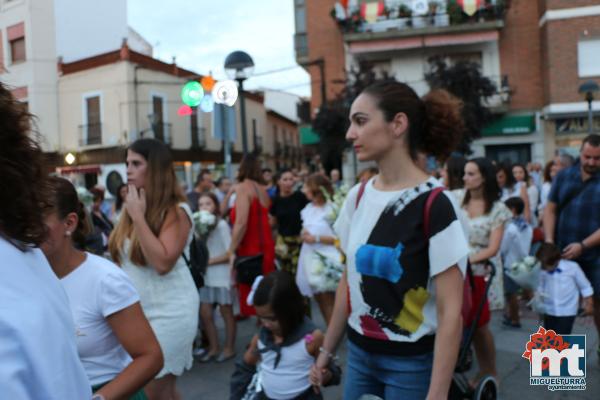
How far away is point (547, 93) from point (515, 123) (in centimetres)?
156

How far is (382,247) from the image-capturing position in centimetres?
202

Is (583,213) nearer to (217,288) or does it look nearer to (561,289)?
(561,289)

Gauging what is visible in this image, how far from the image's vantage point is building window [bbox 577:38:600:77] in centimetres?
1942

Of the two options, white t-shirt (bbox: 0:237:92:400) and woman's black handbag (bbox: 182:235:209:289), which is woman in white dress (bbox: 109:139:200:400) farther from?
white t-shirt (bbox: 0:237:92:400)

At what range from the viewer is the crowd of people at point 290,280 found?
3.21ft

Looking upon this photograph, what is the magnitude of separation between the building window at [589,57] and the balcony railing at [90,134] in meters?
21.8

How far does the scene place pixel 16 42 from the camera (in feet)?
74.8

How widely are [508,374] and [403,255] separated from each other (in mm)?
3119

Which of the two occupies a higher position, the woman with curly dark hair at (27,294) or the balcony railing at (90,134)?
the balcony railing at (90,134)

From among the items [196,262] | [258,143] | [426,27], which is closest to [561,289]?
[196,262]

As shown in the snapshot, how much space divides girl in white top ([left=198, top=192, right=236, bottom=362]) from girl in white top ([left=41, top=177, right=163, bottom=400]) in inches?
137

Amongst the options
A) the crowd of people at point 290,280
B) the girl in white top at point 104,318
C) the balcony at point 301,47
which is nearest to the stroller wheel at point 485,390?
the crowd of people at point 290,280

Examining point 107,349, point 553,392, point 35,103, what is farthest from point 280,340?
point 35,103

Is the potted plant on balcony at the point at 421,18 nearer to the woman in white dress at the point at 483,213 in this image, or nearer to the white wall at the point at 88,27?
the white wall at the point at 88,27
